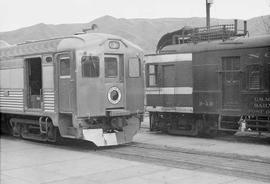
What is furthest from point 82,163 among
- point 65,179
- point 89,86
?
point 89,86

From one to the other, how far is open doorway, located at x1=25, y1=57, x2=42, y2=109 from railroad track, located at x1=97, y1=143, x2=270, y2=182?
3.36 metres

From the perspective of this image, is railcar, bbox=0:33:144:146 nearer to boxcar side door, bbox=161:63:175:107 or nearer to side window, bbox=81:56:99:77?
side window, bbox=81:56:99:77

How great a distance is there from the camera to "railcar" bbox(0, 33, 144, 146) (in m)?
13.5

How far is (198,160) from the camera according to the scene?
455 inches

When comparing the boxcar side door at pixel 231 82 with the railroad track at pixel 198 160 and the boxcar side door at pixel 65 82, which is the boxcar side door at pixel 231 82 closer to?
the railroad track at pixel 198 160

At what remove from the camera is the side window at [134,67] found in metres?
14.8

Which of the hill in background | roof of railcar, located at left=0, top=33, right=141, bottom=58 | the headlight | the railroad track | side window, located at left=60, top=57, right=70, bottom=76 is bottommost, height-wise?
the railroad track

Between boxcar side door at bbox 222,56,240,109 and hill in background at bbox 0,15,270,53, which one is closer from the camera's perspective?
boxcar side door at bbox 222,56,240,109

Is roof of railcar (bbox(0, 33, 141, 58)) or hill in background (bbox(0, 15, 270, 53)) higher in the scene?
hill in background (bbox(0, 15, 270, 53))

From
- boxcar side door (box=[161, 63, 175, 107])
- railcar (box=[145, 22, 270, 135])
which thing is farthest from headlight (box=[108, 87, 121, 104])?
boxcar side door (box=[161, 63, 175, 107])

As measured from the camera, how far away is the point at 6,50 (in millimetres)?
16891

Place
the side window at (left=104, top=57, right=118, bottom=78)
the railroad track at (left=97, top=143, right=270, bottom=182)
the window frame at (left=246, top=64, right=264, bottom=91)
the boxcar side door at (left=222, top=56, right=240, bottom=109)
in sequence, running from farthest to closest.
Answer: the boxcar side door at (left=222, top=56, right=240, bottom=109), the window frame at (left=246, top=64, right=264, bottom=91), the side window at (left=104, top=57, right=118, bottom=78), the railroad track at (left=97, top=143, right=270, bottom=182)

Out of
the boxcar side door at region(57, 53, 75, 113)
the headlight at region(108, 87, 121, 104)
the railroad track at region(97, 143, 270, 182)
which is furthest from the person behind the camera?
the headlight at region(108, 87, 121, 104)

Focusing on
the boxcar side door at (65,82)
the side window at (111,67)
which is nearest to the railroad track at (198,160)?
the boxcar side door at (65,82)
